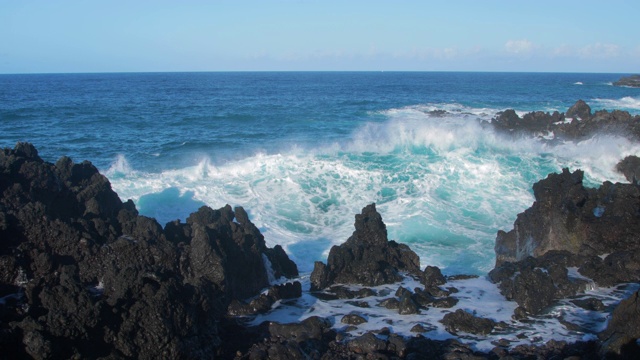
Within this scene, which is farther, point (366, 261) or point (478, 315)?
point (366, 261)

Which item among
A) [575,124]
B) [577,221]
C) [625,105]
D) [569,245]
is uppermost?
[625,105]

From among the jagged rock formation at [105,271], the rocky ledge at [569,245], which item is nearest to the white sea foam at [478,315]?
the rocky ledge at [569,245]

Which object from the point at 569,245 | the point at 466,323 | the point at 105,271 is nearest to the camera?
the point at 105,271

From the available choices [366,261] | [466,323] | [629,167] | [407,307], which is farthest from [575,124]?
[466,323]

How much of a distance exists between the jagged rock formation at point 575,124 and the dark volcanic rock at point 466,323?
21.7 metres

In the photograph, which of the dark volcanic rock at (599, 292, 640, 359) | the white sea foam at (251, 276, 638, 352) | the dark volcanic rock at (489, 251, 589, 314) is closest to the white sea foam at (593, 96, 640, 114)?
the dark volcanic rock at (489, 251, 589, 314)

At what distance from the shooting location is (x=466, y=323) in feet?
24.7

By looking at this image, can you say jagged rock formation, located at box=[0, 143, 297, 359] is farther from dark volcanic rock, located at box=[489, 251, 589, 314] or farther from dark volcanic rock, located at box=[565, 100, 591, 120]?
dark volcanic rock, located at box=[565, 100, 591, 120]

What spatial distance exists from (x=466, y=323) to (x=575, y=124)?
24.6m

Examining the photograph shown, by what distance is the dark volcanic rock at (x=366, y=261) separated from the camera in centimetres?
963

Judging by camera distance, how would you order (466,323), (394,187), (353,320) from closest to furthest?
(466,323) → (353,320) → (394,187)

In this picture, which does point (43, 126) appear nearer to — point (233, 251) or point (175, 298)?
point (233, 251)

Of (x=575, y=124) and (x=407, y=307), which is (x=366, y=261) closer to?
(x=407, y=307)

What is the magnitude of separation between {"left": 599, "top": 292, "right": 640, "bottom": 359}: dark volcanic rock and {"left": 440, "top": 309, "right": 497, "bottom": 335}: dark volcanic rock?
1452 millimetres
